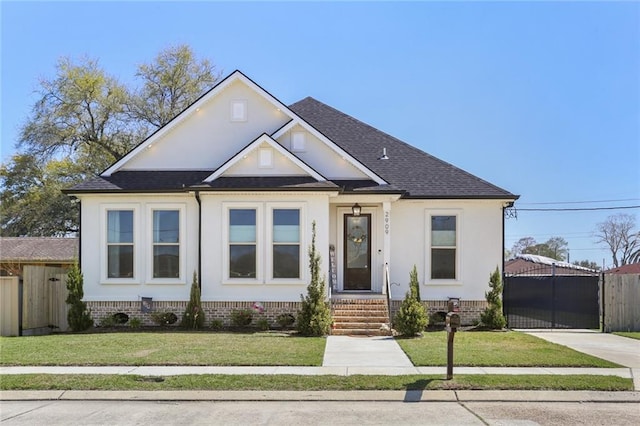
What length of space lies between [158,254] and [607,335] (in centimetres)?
1322

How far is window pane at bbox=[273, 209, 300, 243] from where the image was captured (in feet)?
51.9

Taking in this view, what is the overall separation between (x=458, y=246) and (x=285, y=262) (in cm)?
537

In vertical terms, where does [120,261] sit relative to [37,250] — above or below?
above

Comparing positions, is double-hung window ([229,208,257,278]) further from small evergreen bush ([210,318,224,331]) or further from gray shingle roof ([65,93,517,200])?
small evergreen bush ([210,318,224,331])

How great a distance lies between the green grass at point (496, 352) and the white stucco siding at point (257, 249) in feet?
13.1

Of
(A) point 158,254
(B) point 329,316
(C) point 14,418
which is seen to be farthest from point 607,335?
(C) point 14,418

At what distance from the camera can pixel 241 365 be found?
33.1 feet

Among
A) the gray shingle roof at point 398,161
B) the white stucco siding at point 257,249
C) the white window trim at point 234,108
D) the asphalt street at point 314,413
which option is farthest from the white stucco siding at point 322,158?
the asphalt street at point 314,413

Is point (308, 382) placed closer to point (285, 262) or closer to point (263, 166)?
point (285, 262)

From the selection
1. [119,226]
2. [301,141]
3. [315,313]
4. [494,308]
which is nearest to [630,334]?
[494,308]

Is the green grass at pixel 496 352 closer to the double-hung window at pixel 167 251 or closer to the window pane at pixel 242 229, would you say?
the window pane at pixel 242 229

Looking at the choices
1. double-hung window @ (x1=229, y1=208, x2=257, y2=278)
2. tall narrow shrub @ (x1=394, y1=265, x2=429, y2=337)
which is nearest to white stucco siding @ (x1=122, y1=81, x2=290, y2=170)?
double-hung window @ (x1=229, y1=208, x2=257, y2=278)

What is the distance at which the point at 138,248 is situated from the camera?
53.7 feet

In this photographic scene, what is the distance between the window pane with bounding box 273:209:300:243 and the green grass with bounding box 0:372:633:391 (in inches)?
279
